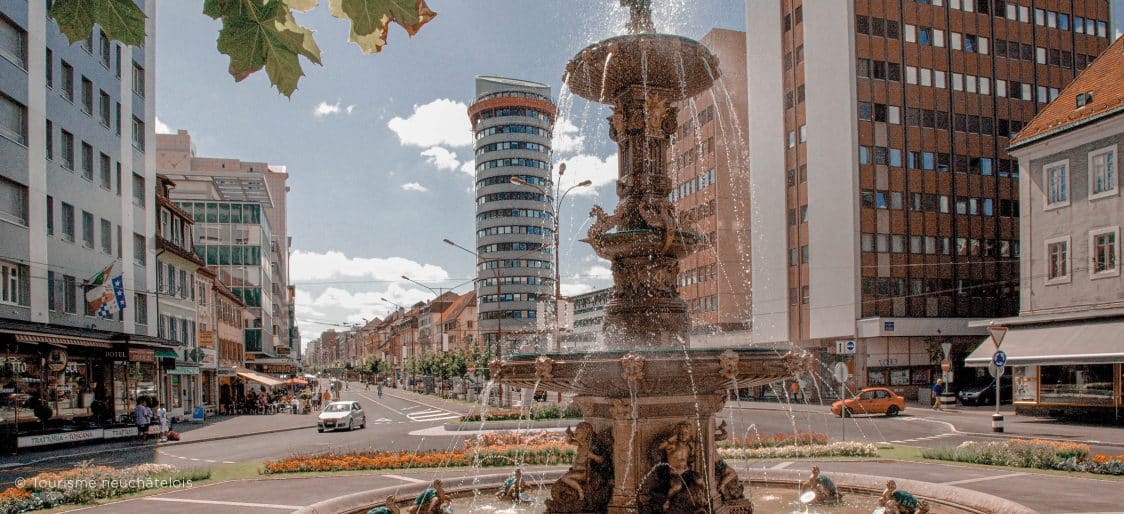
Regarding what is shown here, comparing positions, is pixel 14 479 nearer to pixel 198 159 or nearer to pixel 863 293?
pixel 863 293

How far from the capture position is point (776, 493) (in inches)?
481

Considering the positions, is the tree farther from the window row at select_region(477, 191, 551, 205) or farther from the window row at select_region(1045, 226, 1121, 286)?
the window row at select_region(477, 191, 551, 205)

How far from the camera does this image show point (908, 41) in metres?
52.1

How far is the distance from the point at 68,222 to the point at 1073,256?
41506 millimetres

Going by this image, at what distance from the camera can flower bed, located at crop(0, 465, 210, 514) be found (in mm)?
12406

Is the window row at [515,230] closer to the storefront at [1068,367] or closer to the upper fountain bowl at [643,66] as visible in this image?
the storefront at [1068,367]

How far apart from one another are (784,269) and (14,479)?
48147 mm

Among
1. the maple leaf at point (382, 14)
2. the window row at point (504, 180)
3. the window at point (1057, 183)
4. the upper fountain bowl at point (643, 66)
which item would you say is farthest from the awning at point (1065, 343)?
the window row at point (504, 180)

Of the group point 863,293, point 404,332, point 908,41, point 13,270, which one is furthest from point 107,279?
point 404,332

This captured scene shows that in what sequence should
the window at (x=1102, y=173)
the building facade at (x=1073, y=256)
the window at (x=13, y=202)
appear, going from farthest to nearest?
the window at (x=1102, y=173)
the building facade at (x=1073, y=256)
the window at (x=13, y=202)

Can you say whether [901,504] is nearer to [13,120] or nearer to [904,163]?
[13,120]

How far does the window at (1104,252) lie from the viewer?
31766 millimetres

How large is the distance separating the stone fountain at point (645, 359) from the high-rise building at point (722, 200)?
5293cm

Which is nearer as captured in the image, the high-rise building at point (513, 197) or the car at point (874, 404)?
the car at point (874, 404)
